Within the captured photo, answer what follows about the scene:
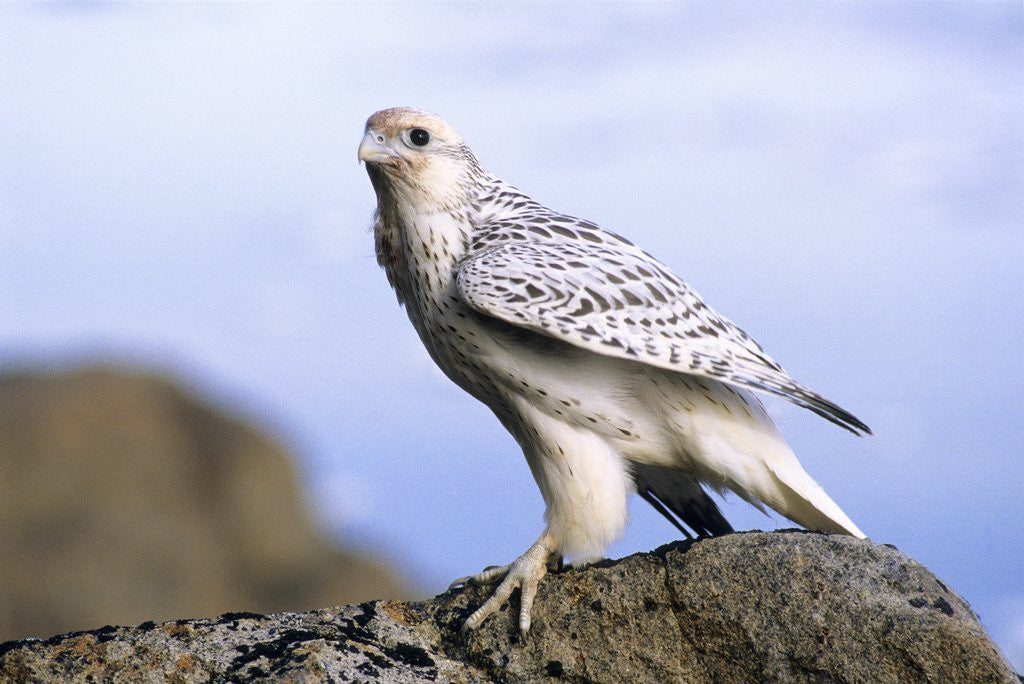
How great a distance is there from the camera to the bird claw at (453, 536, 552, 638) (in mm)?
4383

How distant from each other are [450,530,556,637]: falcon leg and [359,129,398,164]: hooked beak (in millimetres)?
1619

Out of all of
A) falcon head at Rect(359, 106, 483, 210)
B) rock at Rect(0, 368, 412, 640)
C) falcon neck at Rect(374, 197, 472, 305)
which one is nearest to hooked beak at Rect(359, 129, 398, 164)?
falcon head at Rect(359, 106, 483, 210)

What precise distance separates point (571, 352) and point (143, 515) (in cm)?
715

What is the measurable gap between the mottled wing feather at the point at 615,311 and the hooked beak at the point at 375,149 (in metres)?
0.55

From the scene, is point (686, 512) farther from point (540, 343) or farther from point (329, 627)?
point (329, 627)

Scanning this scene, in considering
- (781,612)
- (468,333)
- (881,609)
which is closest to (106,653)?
(468,333)

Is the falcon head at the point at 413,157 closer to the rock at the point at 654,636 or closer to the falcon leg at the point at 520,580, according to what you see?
the falcon leg at the point at 520,580

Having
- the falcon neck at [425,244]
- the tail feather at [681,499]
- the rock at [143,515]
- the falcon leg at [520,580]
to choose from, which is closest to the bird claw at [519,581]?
the falcon leg at [520,580]

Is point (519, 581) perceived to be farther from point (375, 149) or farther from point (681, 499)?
point (375, 149)

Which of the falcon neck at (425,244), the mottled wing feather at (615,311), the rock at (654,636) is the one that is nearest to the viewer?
the rock at (654,636)

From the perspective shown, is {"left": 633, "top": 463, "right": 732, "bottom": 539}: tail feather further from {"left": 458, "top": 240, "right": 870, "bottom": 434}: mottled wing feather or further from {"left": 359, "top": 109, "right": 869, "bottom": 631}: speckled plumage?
{"left": 458, "top": 240, "right": 870, "bottom": 434}: mottled wing feather

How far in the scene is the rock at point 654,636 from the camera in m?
3.90

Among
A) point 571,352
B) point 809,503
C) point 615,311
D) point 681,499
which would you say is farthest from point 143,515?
point 809,503

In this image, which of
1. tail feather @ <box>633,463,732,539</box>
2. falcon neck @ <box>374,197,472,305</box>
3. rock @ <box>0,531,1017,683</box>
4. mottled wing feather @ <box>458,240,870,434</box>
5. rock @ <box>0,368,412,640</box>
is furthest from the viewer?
rock @ <box>0,368,412,640</box>
